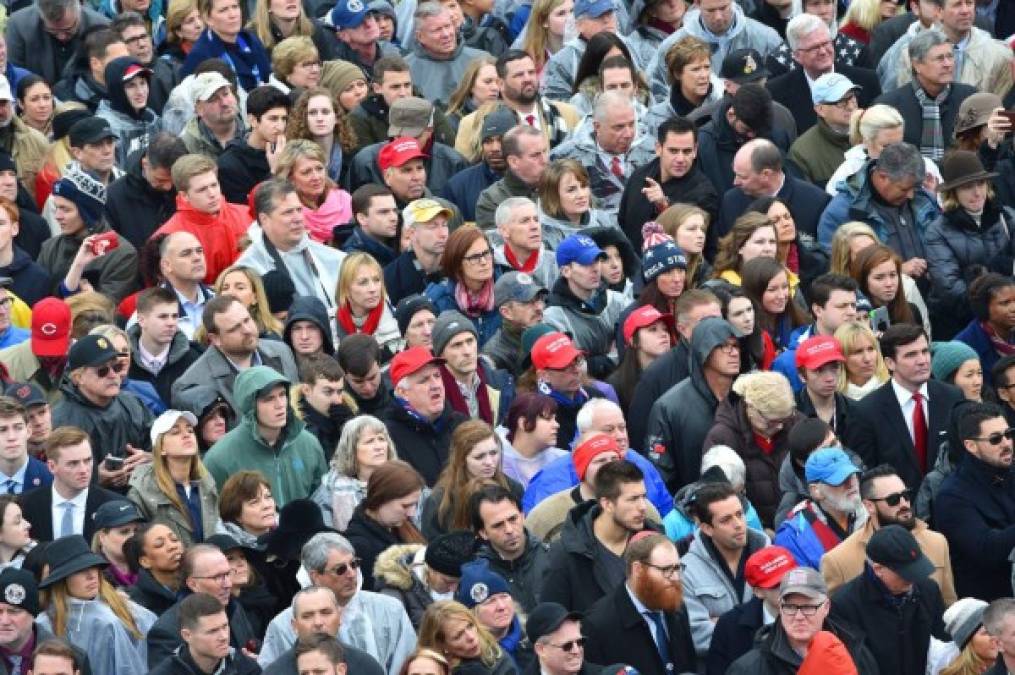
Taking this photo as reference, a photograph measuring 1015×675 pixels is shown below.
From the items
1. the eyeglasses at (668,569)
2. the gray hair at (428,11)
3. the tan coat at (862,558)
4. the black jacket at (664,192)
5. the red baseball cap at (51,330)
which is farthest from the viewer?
the gray hair at (428,11)

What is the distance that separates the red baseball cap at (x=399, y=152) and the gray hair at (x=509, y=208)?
0.94m

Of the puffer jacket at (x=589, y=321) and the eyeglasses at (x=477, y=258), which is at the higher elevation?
the eyeglasses at (x=477, y=258)

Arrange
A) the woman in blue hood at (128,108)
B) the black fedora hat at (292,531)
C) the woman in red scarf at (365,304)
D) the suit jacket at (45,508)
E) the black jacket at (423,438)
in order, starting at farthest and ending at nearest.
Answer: the woman in blue hood at (128,108) → the woman in red scarf at (365,304) → the black jacket at (423,438) → the suit jacket at (45,508) → the black fedora hat at (292,531)

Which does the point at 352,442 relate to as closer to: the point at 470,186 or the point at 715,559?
the point at 715,559

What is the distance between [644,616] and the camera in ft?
47.9

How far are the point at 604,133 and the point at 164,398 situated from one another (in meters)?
3.81

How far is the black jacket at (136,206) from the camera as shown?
1895cm

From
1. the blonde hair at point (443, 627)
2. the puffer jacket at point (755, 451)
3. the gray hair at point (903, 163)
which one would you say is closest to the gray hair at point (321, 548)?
the blonde hair at point (443, 627)

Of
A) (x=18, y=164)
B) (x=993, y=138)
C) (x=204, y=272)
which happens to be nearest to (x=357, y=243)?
(x=204, y=272)

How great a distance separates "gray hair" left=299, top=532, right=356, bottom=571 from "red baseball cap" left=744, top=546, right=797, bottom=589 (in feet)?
6.23

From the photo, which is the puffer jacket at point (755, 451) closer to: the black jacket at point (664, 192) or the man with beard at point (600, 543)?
the man with beard at point (600, 543)

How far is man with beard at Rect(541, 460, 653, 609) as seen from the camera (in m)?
14.9

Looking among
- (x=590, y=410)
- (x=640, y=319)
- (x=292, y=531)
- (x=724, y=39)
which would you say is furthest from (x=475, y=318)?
(x=724, y=39)

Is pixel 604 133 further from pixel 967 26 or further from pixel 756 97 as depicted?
pixel 967 26
